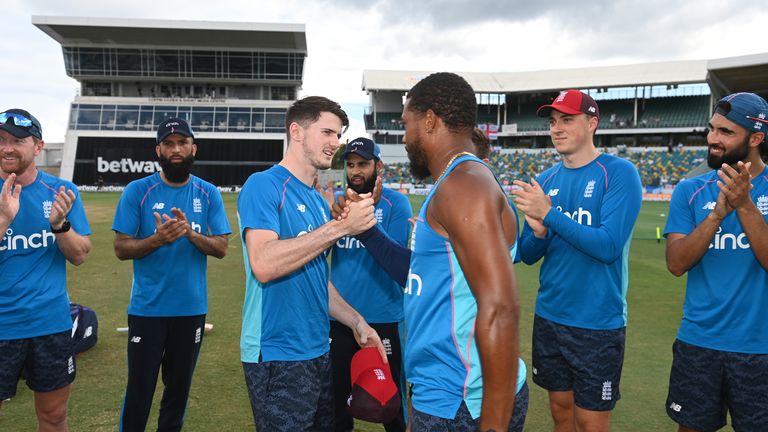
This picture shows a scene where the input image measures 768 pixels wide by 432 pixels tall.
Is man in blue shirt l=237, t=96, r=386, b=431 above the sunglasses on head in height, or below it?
below

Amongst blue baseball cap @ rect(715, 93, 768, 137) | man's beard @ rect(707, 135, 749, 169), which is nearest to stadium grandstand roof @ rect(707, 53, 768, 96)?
blue baseball cap @ rect(715, 93, 768, 137)

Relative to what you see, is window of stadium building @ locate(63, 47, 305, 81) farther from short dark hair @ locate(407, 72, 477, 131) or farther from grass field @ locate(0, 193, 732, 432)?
short dark hair @ locate(407, 72, 477, 131)

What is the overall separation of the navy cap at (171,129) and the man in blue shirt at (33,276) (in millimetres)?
952

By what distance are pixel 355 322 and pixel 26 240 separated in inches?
101

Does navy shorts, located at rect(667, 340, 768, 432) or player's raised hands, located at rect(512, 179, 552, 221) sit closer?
navy shorts, located at rect(667, 340, 768, 432)

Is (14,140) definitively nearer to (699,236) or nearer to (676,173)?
(699,236)

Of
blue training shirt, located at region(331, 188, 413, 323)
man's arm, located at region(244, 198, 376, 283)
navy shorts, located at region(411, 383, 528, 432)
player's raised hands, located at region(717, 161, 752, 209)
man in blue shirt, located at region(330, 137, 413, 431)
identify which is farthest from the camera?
blue training shirt, located at region(331, 188, 413, 323)

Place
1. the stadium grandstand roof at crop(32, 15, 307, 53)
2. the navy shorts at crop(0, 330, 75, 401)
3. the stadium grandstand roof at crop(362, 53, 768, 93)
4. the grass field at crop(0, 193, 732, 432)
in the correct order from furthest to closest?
the stadium grandstand roof at crop(362, 53, 768, 93) < the stadium grandstand roof at crop(32, 15, 307, 53) < the grass field at crop(0, 193, 732, 432) < the navy shorts at crop(0, 330, 75, 401)

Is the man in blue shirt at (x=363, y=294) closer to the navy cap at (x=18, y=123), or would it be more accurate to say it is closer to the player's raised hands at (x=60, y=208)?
the player's raised hands at (x=60, y=208)

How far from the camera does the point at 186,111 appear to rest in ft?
185

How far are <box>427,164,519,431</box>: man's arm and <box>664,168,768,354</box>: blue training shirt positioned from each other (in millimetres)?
2204

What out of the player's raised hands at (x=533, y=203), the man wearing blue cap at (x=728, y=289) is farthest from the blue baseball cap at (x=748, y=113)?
the player's raised hands at (x=533, y=203)

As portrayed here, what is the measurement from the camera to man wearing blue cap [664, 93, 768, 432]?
3.33 m

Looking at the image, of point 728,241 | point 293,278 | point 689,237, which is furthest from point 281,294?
point 728,241
